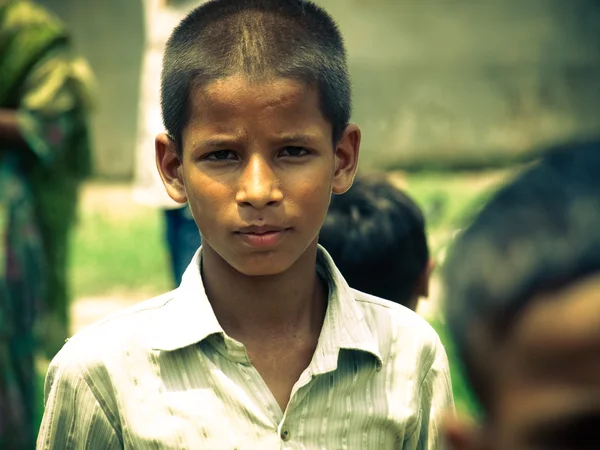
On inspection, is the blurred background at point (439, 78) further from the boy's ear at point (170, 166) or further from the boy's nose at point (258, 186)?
the boy's nose at point (258, 186)

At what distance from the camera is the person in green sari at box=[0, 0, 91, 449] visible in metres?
4.03

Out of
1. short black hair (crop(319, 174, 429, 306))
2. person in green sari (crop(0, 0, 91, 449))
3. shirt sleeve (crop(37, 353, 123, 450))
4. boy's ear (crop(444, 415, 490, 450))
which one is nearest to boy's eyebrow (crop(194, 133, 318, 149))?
shirt sleeve (crop(37, 353, 123, 450))

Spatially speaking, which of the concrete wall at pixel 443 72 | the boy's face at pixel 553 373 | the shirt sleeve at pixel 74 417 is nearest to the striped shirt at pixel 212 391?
the shirt sleeve at pixel 74 417

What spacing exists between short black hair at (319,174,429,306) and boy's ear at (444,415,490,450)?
5.34 ft

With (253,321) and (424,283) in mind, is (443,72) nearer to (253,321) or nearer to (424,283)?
(424,283)

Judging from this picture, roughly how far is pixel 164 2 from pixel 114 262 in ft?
14.6

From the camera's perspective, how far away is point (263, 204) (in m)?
1.82

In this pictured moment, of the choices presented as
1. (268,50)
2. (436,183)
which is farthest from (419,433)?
(436,183)

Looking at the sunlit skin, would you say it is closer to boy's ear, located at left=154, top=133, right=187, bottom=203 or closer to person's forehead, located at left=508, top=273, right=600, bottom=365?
boy's ear, located at left=154, top=133, right=187, bottom=203

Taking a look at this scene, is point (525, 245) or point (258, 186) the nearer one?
point (525, 245)

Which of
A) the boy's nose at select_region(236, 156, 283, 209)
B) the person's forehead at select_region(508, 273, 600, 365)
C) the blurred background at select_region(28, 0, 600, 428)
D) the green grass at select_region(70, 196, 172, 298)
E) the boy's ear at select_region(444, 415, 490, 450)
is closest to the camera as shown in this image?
the person's forehead at select_region(508, 273, 600, 365)

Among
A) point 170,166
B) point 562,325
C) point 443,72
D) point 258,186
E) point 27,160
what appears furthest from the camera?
point 443,72

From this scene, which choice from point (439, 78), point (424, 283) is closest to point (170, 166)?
point (424, 283)

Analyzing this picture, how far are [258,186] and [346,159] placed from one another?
310 mm
